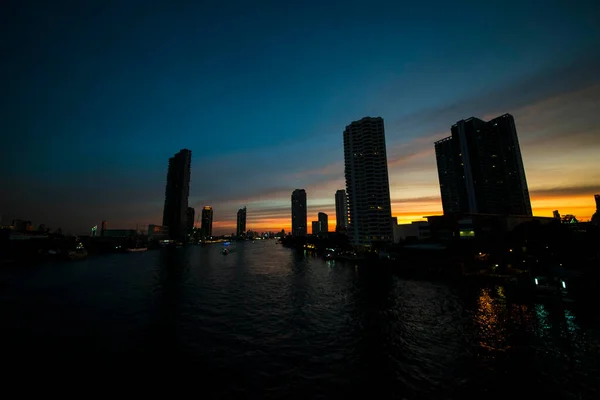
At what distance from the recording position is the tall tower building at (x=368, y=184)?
127 m

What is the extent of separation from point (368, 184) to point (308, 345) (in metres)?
118

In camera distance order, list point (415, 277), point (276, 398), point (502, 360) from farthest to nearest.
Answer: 1. point (415, 277)
2. point (502, 360)
3. point (276, 398)

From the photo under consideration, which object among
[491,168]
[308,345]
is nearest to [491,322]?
[308,345]

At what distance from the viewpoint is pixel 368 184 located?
13200 cm

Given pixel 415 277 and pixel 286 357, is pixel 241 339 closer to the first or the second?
pixel 286 357

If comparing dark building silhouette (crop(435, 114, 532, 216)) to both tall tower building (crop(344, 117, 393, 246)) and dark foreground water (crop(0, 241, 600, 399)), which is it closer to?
tall tower building (crop(344, 117, 393, 246))

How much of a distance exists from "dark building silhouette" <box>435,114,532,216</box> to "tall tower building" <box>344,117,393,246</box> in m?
66.0

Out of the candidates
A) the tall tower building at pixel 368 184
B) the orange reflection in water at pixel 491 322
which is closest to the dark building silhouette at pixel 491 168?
the tall tower building at pixel 368 184

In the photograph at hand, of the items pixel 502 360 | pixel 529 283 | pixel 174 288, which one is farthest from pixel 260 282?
pixel 529 283

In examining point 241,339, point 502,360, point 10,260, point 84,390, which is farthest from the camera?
point 10,260

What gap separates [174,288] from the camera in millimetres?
47250

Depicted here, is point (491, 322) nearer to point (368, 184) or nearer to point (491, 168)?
point (368, 184)

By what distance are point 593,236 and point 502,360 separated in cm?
5290

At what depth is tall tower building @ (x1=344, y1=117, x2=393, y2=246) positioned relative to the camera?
417ft
